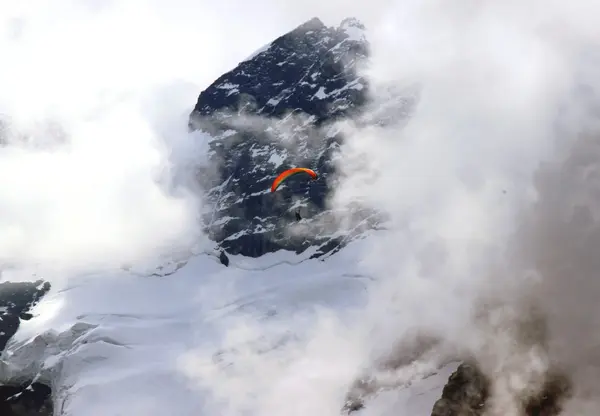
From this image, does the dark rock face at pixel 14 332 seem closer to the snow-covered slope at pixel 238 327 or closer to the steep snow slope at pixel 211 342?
the snow-covered slope at pixel 238 327

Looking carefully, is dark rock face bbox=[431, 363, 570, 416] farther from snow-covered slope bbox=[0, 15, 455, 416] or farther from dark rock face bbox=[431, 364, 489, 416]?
snow-covered slope bbox=[0, 15, 455, 416]

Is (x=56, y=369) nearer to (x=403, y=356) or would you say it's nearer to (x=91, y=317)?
(x=91, y=317)

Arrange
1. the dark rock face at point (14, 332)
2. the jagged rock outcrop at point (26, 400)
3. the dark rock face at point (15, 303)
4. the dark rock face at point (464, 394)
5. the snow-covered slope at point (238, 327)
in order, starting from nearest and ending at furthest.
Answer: the dark rock face at point (464, 394), the snow-covered slope at point (238, 327), the jagged rock outcrop at point (26, 400), the dark rock face at point (14, 332), the dark rock face at point (15, 303)

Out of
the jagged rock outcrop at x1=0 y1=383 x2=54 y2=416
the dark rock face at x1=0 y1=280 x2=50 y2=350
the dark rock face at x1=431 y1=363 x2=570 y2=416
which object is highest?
the dark rock face at x1=0 y1=280 x2=50 y2=350

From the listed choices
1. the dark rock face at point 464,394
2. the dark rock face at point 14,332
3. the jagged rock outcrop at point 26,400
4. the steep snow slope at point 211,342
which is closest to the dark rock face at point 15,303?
the dark rock face at point 14,332

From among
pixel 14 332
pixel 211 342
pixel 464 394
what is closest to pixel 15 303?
pixel 14 332

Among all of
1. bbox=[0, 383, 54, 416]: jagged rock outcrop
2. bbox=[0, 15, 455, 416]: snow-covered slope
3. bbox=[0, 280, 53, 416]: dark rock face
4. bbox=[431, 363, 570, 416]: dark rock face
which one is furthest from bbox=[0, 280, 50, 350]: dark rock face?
bbox=[431, 363, 570, 416]: dark rock face
